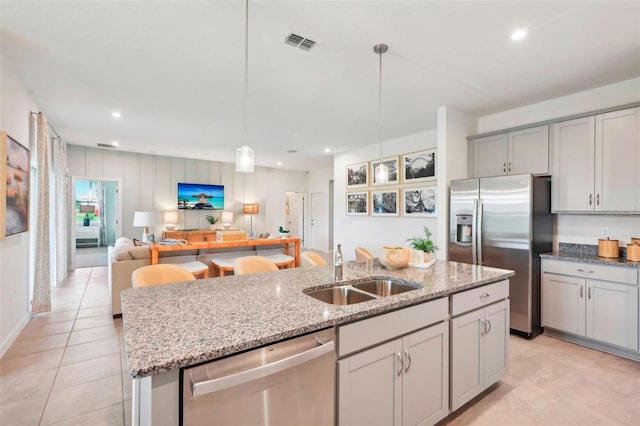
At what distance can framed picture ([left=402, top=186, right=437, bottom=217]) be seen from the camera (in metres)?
5.05

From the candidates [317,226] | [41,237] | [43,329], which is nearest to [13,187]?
[41,237]

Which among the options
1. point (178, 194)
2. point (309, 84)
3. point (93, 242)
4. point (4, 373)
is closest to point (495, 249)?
point (309, 84)

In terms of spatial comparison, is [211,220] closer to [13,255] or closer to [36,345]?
[13,255]

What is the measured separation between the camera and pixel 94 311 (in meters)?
3.94

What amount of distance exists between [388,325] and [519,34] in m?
2.49

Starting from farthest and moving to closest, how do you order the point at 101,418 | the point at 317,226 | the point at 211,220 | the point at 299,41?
1. the point at 317,226
2. the point at 211,220
3. the point at 299,41
4. the point at 101,418

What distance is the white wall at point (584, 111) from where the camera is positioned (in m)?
3.14

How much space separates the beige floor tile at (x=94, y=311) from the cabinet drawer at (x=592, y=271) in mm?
5213

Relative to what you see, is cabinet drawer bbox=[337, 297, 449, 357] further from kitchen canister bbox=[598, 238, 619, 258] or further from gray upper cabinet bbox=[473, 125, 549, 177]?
gray upper cabinet bbox=[473, 125, 549, 177]

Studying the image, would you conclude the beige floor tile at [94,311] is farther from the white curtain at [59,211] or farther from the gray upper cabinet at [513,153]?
the gray upper cabinet at [513,153]

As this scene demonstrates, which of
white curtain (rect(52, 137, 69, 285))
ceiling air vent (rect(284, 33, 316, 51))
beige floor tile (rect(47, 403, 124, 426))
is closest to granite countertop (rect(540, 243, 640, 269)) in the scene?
ceiling air vent (rect(284, 33, 316, 51))

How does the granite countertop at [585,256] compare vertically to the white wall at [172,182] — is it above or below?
below

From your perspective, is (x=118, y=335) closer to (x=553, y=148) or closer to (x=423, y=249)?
(x=423, y=249)

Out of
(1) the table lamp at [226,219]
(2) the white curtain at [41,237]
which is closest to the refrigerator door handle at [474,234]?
(2) the white curtain at [41,237]
